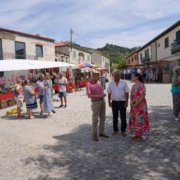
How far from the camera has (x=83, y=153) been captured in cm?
405

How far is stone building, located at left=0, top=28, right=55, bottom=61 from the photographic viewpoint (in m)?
17.7

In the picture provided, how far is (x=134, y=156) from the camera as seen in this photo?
150 inches

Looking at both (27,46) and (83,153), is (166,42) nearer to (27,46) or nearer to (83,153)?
(27,46)

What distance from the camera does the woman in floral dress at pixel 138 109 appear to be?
437cm

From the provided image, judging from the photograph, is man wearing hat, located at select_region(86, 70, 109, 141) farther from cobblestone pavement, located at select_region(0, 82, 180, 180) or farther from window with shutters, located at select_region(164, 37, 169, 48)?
window with shutters, located at select_region(164, 37, 169, 48)

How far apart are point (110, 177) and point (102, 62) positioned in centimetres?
4705

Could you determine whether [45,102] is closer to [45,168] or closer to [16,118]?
[16,118]

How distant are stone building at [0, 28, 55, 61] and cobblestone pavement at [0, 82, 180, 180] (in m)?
13.5

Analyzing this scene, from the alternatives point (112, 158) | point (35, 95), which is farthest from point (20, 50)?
point (112, 158)

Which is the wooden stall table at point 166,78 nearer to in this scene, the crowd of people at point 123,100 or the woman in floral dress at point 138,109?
the crowd of people at point 123,100

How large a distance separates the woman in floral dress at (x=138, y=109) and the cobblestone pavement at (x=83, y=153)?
27 centimetres

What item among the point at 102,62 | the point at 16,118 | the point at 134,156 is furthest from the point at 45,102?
→ the point at 102,62

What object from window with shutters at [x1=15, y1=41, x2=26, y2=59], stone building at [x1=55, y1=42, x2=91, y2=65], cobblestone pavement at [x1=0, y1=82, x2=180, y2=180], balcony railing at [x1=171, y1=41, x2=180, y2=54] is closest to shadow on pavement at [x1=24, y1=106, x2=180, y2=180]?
cobblestone pavement at [x1=0, y1=82, x2=180, y2=180]

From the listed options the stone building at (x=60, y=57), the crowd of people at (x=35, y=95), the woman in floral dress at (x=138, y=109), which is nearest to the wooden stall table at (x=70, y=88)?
the crowd of people at (x=35, y=95)
